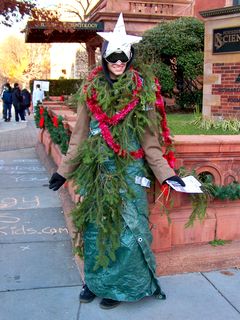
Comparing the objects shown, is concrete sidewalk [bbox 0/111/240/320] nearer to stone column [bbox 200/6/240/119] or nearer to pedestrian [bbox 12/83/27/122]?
stone column [bbox 200/6/240/119]

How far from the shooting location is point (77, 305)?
3492mm

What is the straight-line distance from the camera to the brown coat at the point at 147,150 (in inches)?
133

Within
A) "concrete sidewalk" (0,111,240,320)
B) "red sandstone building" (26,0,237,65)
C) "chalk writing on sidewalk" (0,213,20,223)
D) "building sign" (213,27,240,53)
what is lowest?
"concrete sidewalk" (0,111,240,320)

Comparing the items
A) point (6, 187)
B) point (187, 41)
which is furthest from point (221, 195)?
point (187, 41)

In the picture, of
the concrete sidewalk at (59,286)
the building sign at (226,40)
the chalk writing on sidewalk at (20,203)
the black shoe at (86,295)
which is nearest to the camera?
the concrete sidewalk at (59,286)

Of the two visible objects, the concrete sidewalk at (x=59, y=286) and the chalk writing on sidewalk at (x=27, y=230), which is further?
the chalk writing on sidewalk at (x=27, y=230)

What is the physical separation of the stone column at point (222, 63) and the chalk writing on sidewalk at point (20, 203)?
386 cm

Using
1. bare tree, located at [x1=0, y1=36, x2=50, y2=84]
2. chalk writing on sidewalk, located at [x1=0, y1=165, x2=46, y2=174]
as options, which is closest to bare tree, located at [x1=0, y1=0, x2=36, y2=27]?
chalk writing on sidewalk, located at [x1=0, y1=165, x2=46, y2=174]

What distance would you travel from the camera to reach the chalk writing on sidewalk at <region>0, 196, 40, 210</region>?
6.14 m

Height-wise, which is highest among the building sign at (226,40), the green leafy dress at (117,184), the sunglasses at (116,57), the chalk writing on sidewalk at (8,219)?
the building sign at (226,40)

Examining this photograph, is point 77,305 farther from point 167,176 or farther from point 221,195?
point 221,195

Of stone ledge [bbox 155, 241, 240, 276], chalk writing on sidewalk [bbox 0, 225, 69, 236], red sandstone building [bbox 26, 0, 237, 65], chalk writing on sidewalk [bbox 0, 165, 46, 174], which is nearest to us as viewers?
stone ledge [bbox 155, 241, 240, 276]

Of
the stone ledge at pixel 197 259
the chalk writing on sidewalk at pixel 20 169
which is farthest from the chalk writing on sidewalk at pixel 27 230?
the chalk writing on sidewalk at pixel 20 169

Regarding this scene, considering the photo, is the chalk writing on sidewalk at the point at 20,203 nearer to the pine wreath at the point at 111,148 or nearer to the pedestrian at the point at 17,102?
the pine wreath at the point at 111,148
